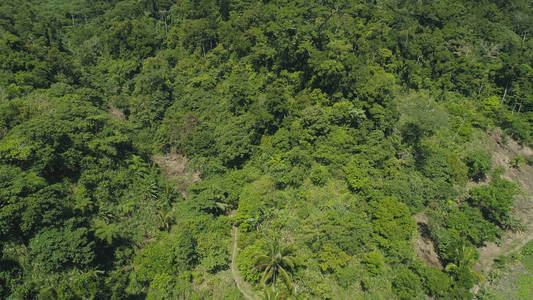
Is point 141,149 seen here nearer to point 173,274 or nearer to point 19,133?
point 19,133

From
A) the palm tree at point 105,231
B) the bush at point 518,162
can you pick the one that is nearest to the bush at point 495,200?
the bush at point 518,162

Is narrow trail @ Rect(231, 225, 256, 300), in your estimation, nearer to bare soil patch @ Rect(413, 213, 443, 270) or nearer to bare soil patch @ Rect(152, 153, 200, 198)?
bare soil patch @ Rect(152, 153, 200, 198)

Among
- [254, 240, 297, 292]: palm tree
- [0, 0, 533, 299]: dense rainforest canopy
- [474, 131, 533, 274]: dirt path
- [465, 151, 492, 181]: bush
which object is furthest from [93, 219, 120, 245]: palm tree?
[465, 151, 492, 181]: bush

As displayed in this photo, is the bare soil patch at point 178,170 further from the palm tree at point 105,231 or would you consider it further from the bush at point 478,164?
the bush at point 478,164

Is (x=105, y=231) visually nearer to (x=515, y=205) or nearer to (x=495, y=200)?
(x=495, y=200)

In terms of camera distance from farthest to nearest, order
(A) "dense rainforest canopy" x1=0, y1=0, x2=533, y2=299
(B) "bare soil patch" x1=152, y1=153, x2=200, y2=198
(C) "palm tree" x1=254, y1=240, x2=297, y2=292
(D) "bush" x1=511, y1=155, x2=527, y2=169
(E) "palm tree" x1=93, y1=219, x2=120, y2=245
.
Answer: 1. (D) "bush" x1=511, y1=155, x2=527, y2=169
2. (B) "bare soil patch" x1=152, y1=153, x2=200, y2=198
3. (E) "palm tree" x1=93, y1=219, x2=120, y2=245
4. (A) "dense rainforest canopy" x1=0, y1=0, x2=533, y2=299
5. (C) "palm tree" x1=254, y1=240, x2=297, y2=292

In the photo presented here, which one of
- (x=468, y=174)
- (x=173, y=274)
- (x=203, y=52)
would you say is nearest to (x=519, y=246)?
(x=468, y=174)
